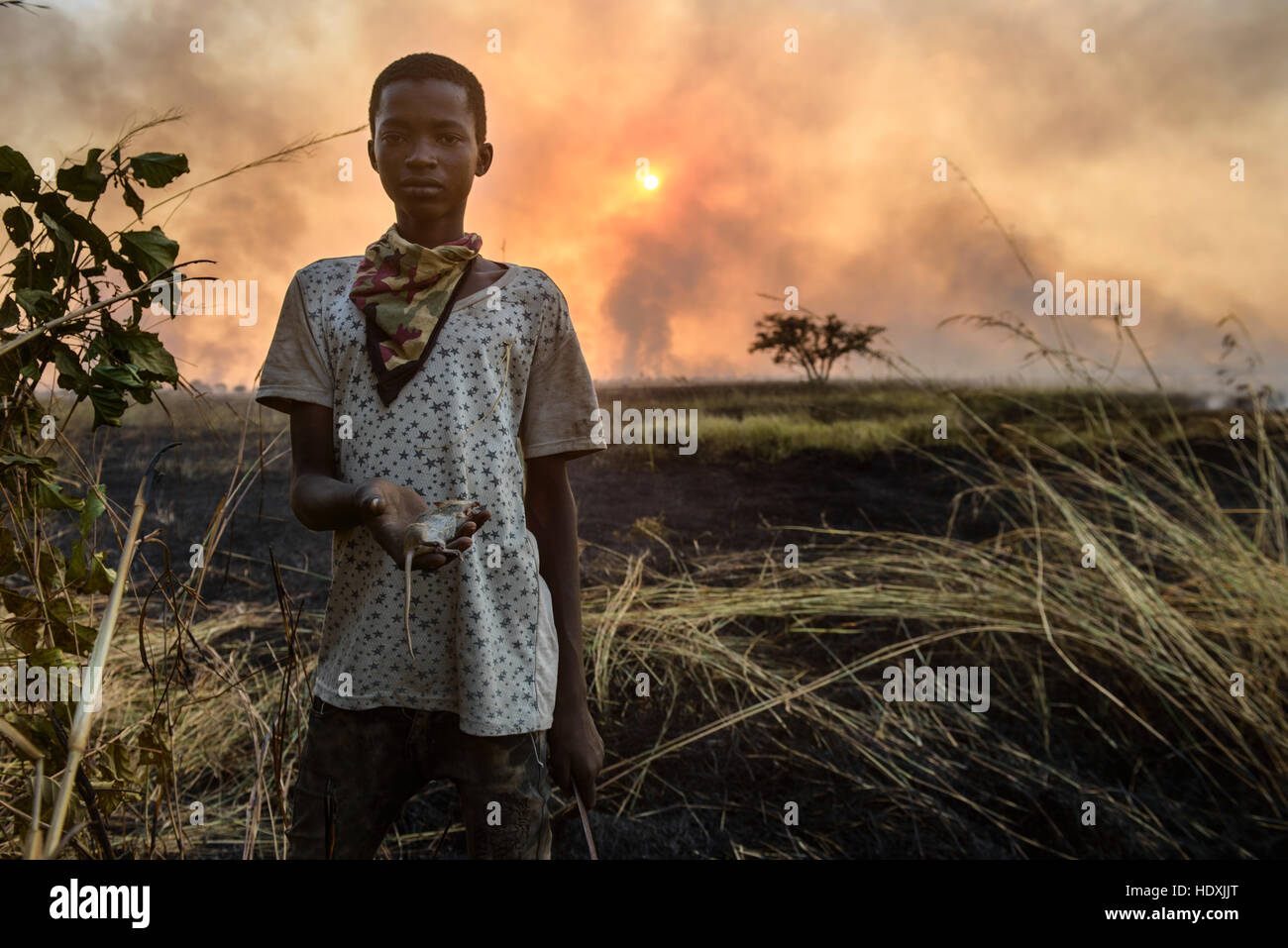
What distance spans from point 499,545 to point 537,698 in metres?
0.22

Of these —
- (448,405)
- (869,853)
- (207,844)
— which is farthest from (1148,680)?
(207,844)

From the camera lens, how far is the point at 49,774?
1267 mm

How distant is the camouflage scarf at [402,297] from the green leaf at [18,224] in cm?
43

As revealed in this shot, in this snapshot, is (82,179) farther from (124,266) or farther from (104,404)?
(104,404)

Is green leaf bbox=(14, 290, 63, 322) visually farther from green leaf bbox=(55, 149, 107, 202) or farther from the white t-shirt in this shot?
the white t-shirt

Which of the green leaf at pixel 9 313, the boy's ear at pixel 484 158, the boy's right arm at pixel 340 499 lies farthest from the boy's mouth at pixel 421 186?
the green leaf at pixel 9 313

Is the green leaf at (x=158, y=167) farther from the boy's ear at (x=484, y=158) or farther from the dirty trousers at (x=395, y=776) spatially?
the dirty trousers at (x=395, y=776)

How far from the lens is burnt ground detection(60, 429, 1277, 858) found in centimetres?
218

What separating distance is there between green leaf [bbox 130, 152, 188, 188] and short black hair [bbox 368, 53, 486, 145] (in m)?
0.28

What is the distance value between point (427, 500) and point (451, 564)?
0.32ft

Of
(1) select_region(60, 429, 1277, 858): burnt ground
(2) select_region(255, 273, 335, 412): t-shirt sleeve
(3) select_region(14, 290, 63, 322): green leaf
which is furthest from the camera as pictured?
(1) select_region(60, 429, 1277, 858): burnt ground

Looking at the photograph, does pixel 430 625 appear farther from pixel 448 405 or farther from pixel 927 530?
pixel 927 530

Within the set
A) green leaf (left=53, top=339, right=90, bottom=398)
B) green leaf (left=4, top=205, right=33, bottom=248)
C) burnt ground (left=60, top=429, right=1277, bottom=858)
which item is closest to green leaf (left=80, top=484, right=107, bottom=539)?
green leaf (left=53, top=339, right=90, bottom=398)

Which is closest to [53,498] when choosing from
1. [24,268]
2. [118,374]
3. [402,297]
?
[118,374]
